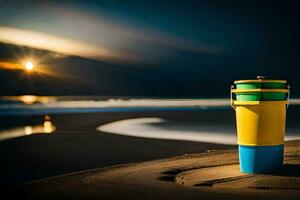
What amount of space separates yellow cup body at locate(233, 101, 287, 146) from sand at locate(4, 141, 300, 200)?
455 millimetres

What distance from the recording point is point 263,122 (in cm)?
576

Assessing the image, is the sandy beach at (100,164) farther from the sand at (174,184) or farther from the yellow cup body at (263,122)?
the yellow cup body at (263,122)

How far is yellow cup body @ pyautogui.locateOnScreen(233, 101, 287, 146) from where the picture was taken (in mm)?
5746

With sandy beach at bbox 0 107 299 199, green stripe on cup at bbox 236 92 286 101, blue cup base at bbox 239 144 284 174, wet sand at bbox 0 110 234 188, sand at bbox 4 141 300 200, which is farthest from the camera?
wet sand at bbox 0 110 234 188

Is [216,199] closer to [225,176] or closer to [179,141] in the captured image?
[225,176]

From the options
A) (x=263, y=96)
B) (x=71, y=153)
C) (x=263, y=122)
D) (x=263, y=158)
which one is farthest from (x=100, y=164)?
(x=263, y=96)

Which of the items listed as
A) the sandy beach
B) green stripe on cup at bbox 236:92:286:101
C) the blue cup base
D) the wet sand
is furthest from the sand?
the wet sand

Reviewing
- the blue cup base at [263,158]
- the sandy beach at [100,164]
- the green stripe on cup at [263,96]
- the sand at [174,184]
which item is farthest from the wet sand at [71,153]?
the green stripe on cup at [263,96]

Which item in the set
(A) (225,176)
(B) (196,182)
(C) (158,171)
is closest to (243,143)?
(A) (225,176)

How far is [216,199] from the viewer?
4.59 meters

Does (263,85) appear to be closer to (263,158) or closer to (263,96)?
(263,96)

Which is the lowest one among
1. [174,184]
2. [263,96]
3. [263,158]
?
[174,184]

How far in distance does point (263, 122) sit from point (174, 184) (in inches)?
55.7

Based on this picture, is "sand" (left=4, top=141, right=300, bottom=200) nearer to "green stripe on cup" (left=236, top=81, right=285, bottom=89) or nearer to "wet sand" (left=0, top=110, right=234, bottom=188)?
"green stripe on cup" (left=236, top=81, right=285, bottom=89)
